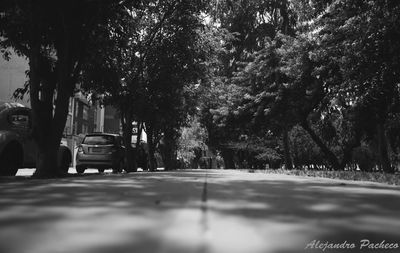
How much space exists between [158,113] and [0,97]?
73.7 feet

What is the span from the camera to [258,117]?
27.5 meters

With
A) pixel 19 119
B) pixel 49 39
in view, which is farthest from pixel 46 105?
pixel 49 39

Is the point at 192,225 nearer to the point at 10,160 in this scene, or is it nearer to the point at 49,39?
the point at 10,160

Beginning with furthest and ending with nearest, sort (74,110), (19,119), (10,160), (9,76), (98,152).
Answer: (74,110) → (9,76) → (98,152) → (19,119) → (10,160)

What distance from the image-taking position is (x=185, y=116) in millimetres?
30359

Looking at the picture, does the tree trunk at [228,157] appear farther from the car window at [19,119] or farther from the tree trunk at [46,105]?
the tree trunk at [46,105]

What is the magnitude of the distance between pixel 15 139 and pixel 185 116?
19.1m

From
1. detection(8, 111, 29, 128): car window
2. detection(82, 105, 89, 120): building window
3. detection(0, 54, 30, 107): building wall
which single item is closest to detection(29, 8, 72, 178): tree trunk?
detection(8, 111, 29, 128): car window

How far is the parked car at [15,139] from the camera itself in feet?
37.2

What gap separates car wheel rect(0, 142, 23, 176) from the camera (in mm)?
11383

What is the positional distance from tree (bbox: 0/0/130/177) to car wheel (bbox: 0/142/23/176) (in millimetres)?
736

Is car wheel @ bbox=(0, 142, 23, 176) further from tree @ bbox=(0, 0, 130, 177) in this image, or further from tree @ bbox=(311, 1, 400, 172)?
tree @ bbox=(311, 1, 400, 172)

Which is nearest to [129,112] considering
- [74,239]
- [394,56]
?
[394,56]

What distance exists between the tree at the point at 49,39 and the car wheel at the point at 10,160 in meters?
0.74
